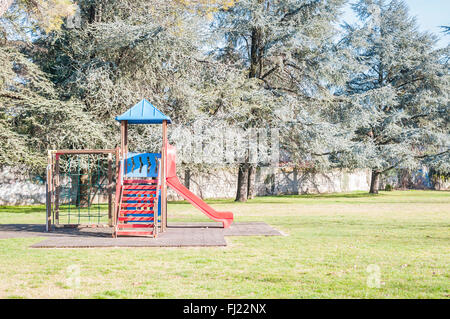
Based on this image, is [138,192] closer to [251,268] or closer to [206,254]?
[206,254]

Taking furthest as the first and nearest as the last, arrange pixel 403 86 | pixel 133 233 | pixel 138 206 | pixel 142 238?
1. pixel 403 86
2. pixel 138 206
3. pixel 133 233
4. pixel 142 238

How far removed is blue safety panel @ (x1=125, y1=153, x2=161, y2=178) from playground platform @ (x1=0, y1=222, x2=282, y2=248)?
1.46 m

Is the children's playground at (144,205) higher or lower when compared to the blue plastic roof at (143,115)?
lower

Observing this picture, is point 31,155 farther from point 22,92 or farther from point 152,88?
point 152,88

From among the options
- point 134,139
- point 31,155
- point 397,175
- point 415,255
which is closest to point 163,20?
point 134,139

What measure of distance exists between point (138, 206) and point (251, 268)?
5076 mm

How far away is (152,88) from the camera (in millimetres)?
18719

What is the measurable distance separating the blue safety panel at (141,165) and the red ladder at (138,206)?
20 cm

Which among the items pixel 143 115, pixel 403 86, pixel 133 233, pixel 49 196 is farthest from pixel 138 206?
pixel 403 86

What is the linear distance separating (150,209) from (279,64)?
1244 cm

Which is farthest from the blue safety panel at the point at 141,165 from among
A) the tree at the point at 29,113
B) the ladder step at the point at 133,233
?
the tree at the point at 29,113

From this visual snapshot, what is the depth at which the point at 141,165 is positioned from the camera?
36.9ft

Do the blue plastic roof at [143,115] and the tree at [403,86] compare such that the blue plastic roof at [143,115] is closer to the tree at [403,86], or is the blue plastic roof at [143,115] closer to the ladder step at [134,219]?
the ladder step at [134,219]

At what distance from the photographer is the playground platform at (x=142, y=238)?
8734 mm
